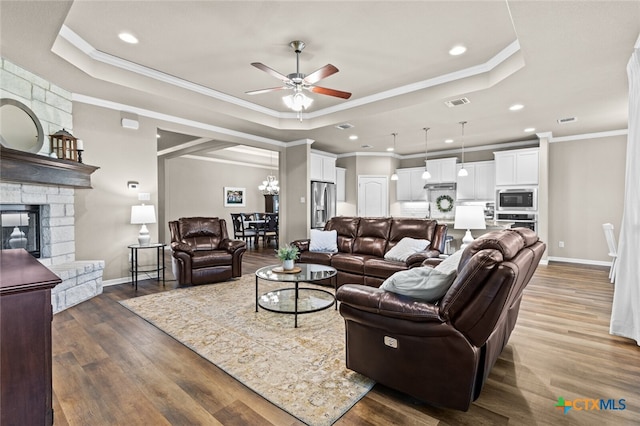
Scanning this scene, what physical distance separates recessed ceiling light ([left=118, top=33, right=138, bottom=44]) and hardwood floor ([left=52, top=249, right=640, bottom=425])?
3022 millimetres

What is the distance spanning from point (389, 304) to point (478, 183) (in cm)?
700

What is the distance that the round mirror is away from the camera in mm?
3355

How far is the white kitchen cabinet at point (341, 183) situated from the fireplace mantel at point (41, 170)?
582 centimetres

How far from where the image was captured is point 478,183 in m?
7.74

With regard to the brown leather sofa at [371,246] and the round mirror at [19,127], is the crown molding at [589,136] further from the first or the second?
the round mirror at [19,127]

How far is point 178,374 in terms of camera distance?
7.38 feet

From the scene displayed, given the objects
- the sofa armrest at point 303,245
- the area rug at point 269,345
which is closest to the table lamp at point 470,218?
the area rug at point 269,345

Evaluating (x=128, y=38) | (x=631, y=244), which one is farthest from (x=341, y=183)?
(x=631, y=244)

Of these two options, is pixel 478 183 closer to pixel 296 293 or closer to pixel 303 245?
pixel 303 245

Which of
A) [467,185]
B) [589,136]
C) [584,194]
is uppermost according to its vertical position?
[589,136]

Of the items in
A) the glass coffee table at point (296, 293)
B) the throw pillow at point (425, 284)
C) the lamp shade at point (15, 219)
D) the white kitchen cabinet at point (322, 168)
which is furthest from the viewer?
the white kitchen cabinet at point (322, 168)

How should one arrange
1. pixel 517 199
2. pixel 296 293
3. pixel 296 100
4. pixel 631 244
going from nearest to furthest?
1. pixel 631 244
2. pixel 296 293
3. pixel 296 100
4. pixel 517 199

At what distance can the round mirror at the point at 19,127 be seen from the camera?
3.36 metres

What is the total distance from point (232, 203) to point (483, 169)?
7.76 m
